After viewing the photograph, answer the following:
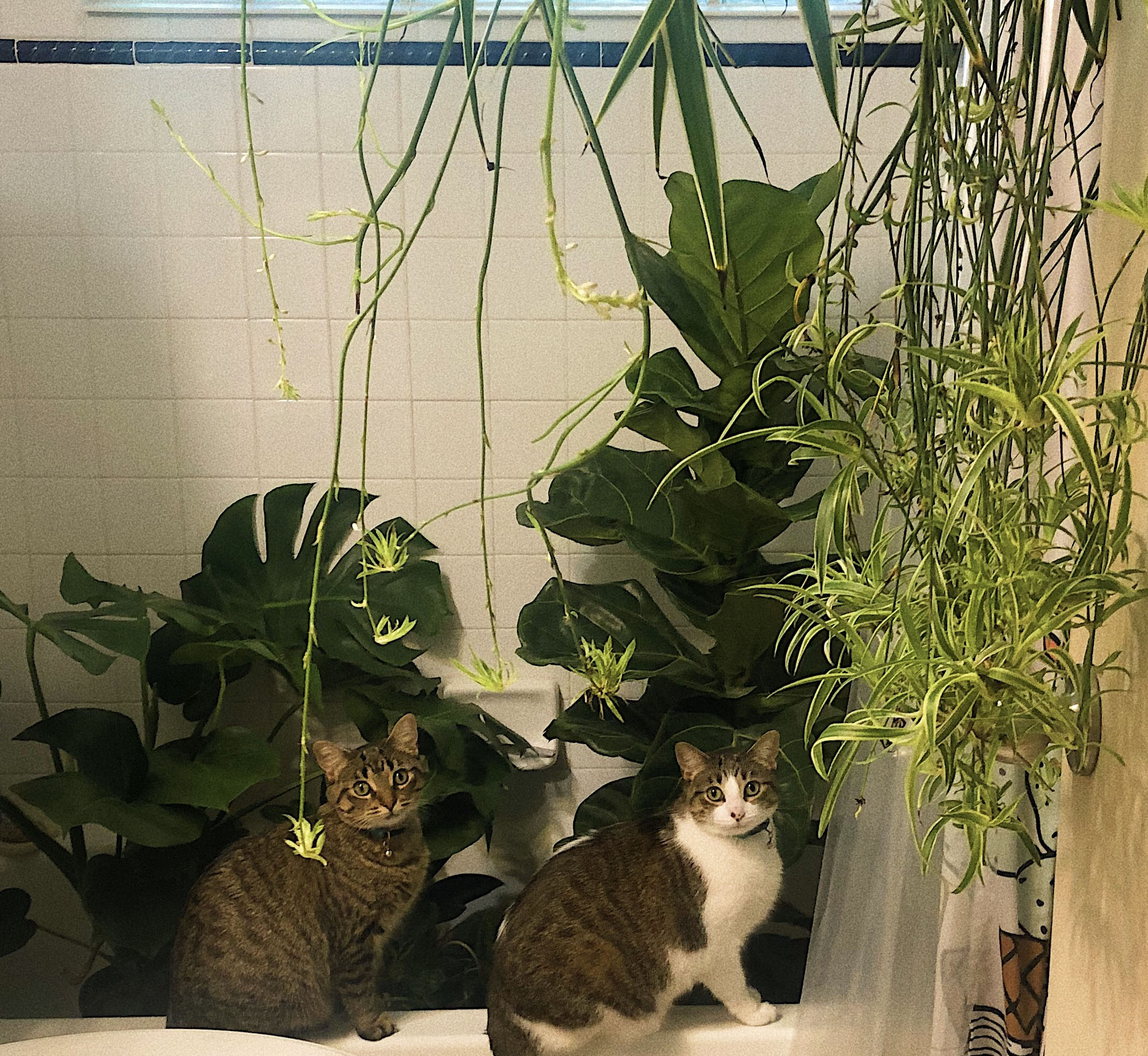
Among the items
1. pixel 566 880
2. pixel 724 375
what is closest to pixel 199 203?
pixel 724 375

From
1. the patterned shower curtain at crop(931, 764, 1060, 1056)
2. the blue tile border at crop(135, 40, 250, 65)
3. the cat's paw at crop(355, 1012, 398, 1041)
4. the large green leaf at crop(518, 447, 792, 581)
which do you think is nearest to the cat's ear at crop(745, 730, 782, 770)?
the large green leaf at crop(518, 447, 792, 581)

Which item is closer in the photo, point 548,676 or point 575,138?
point 575,138

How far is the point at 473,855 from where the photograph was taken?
161 cm

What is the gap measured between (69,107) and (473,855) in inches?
49.7

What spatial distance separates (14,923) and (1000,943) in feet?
4.28

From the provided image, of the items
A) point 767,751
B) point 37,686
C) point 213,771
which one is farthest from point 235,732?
point 767,751

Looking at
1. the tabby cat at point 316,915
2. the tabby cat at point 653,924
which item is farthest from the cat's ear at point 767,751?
the tabby cat at point 316,915

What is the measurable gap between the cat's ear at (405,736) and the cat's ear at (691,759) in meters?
0.35

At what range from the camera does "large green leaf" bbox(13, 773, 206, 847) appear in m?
1.23

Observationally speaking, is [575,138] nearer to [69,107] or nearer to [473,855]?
[69,107]

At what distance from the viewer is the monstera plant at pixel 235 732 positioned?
1309 mm

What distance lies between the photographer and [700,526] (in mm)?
1264

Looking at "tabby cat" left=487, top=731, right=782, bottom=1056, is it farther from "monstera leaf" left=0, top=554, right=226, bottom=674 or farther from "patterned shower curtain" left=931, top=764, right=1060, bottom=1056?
"monstera leaf" left=0, top=554, right=226, bottom=674

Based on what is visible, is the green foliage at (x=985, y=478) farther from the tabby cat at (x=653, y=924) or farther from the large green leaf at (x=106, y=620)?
the large green leaf at (x=106, y=620)
